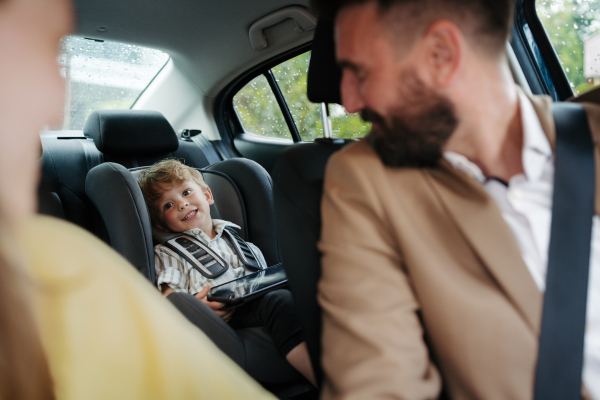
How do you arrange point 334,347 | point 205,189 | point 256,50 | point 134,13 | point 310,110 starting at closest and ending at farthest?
point 334,347
point 205,189
point 134,13
point 310,110
point 256,50

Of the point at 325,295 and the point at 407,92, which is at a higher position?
the point at 407,92

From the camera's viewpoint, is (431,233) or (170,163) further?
(170,163)

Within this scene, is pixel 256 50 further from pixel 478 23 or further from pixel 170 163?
pixel 478 23

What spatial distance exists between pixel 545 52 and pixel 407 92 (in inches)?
44.9

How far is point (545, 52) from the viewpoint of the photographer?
1737 millimetres

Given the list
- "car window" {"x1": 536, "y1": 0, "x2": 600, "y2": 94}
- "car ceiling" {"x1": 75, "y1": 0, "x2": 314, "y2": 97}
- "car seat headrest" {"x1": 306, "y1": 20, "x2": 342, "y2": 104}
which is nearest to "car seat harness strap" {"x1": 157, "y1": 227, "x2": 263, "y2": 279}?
"car seat headrest" {"x1": 306, "y1": 20, "x2": 342, "y2": 104}

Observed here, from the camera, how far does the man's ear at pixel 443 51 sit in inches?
35.4

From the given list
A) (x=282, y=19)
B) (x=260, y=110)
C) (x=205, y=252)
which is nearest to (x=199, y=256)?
(x=205, y=252)

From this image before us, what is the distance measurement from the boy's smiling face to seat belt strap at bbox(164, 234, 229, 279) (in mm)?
83

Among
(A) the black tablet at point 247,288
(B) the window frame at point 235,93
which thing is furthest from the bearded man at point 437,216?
(B) the window frame at point 235,93

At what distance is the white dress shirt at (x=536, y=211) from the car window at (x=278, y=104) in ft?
5.57

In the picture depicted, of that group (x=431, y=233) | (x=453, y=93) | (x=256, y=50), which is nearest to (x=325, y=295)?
(x=431, y=233)

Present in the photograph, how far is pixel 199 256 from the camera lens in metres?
1.94

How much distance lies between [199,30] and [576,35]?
2.02 metres
